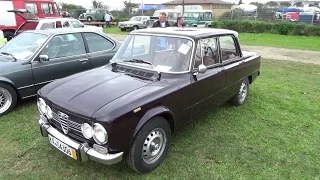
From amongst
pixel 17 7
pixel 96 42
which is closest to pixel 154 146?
pixel 96 42

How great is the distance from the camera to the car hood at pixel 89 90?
9.87ft

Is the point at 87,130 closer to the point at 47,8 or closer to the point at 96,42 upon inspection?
the point at 96,42

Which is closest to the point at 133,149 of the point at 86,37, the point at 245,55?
the point at 245,55

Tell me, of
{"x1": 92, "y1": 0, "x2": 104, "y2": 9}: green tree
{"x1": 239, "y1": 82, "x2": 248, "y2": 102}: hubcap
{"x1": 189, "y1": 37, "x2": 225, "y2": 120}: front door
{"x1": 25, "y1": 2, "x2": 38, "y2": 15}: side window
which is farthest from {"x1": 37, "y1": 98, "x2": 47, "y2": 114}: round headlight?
{"x1": 92, "y1": 0, "x2": 104, "y2": 9}: green tree

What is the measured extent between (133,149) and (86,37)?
12.6 feet

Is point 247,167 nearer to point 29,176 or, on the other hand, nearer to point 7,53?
point 29,176

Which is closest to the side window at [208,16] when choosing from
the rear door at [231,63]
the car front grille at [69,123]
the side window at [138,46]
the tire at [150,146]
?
the rear door at [231,63]

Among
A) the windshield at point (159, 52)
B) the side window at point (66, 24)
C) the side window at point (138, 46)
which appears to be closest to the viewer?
the windshield at point (159, 52)

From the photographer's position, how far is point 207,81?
161 inches

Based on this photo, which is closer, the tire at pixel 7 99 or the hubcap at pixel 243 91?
the tire at pixel 7 99

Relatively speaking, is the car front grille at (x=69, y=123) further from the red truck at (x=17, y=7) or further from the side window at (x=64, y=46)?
the red truck at (x=17, y=7)

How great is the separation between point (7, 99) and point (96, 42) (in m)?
2.27

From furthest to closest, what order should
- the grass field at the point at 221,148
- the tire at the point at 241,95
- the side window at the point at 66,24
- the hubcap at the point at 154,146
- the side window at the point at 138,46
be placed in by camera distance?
the side window at the point at 66,24 < the tire at the point at 241,95 < the side window at the point at 138,46 < the grass field at the point at 221,148 < the hubcap at the point at 154,146

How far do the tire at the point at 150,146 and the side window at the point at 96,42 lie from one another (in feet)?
11.2
